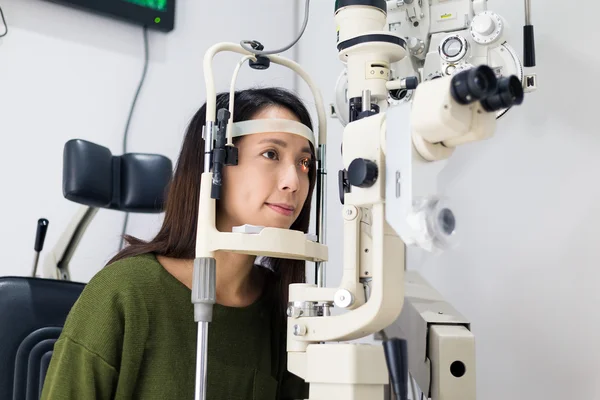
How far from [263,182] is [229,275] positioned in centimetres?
27

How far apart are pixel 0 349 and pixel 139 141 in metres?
1.12

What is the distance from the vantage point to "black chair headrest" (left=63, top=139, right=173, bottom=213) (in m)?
1.57

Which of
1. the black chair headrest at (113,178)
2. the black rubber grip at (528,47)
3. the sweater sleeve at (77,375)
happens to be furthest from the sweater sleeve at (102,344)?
the black rubber grip at (528,47)

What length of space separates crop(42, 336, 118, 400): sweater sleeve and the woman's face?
39cm

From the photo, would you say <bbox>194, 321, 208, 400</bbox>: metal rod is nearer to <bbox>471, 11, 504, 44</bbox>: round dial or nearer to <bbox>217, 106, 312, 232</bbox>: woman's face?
<bbox>217, 106, 312, 232</bbox>: woman's face

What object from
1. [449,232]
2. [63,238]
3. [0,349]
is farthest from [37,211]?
[449,232]

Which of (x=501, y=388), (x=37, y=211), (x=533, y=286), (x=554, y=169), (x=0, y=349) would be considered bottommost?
(x=501, y=388)

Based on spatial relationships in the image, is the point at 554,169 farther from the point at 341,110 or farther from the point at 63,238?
the point at 63,238

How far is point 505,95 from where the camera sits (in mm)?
806

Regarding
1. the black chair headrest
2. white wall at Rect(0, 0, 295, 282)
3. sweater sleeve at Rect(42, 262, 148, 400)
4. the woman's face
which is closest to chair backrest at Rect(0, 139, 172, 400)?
the black chair headrest

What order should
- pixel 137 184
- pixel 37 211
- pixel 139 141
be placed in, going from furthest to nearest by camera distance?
pixel 139 141 → pixel 37 211 → pixel 137 184

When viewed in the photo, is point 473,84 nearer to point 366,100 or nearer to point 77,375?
point 366,100

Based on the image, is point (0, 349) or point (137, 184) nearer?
point (0, 349)

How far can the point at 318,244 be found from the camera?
49.4 inches
